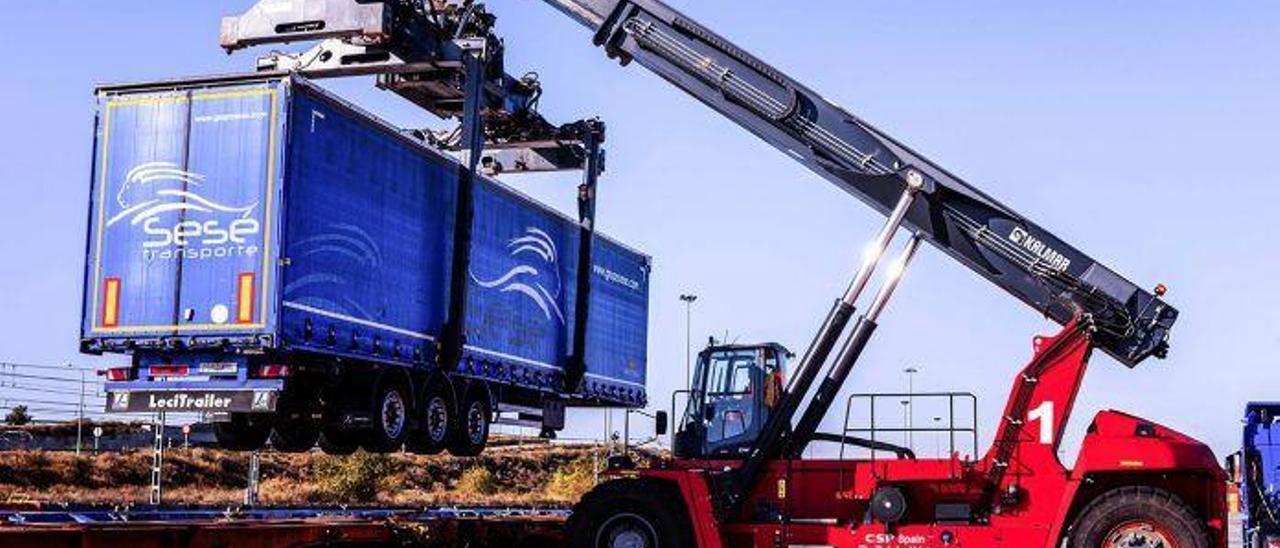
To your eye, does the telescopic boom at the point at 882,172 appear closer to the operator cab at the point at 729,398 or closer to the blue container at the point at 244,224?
the operator cab at the point at 729,398

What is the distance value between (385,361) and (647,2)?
567cm

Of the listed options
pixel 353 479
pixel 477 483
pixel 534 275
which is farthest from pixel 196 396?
pixel 477 483

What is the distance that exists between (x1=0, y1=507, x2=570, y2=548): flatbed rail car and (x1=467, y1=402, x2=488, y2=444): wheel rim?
10.5 ft

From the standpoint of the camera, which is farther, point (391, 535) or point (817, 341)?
point (817, 341)

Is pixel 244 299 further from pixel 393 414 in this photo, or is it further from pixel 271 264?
pixel 393 414

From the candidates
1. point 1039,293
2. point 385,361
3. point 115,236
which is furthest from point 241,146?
point 1039,293

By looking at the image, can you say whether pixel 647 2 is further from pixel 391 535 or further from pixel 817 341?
pixel 391 535

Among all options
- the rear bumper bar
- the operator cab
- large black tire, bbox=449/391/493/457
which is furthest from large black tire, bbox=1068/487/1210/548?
large black tire, bbox=449/391/493/457

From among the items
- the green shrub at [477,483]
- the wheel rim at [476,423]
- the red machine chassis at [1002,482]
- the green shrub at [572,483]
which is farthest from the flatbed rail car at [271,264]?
the green shrub at [477,483]

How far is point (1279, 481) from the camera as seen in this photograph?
17984mm

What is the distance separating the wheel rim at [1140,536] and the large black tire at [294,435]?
975 cm

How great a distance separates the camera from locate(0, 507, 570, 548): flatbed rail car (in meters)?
9.64

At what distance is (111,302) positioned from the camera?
16797 millimetres

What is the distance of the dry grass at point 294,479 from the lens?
28203 millimetres
